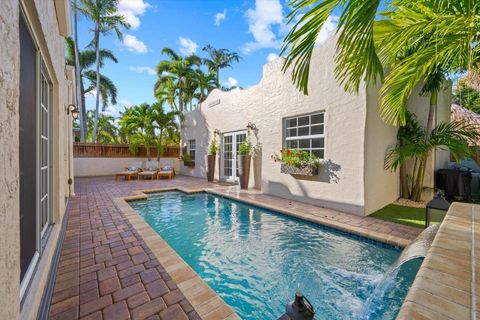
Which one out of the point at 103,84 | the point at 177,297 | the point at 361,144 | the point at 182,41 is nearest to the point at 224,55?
the point at 182,41

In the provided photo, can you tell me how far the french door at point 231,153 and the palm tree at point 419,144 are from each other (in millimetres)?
5125

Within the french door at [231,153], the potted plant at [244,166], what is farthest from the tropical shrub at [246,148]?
the french door at [231,153]

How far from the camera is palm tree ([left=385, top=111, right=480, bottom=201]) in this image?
15.5 feet

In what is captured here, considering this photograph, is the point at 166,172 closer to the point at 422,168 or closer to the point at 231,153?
the point at 231,153

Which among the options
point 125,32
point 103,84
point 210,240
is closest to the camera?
point 210,240

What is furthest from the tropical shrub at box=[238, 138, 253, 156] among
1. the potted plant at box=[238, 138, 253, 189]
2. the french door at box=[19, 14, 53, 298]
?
the french door at box=[19, 14, 53, 298]

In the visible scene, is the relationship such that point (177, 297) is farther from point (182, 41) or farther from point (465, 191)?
point (182, 41)

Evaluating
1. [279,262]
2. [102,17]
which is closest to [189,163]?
[279,262]

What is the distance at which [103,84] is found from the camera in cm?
1695

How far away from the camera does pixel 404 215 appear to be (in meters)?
4.63

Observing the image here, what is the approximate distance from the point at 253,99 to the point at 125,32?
41.5ft

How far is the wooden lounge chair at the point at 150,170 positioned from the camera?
10.6 meters

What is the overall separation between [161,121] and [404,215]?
39.8 feet

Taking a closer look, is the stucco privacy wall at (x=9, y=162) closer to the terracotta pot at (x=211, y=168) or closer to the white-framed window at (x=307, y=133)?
the white-framed window at (x=307, y=133)
